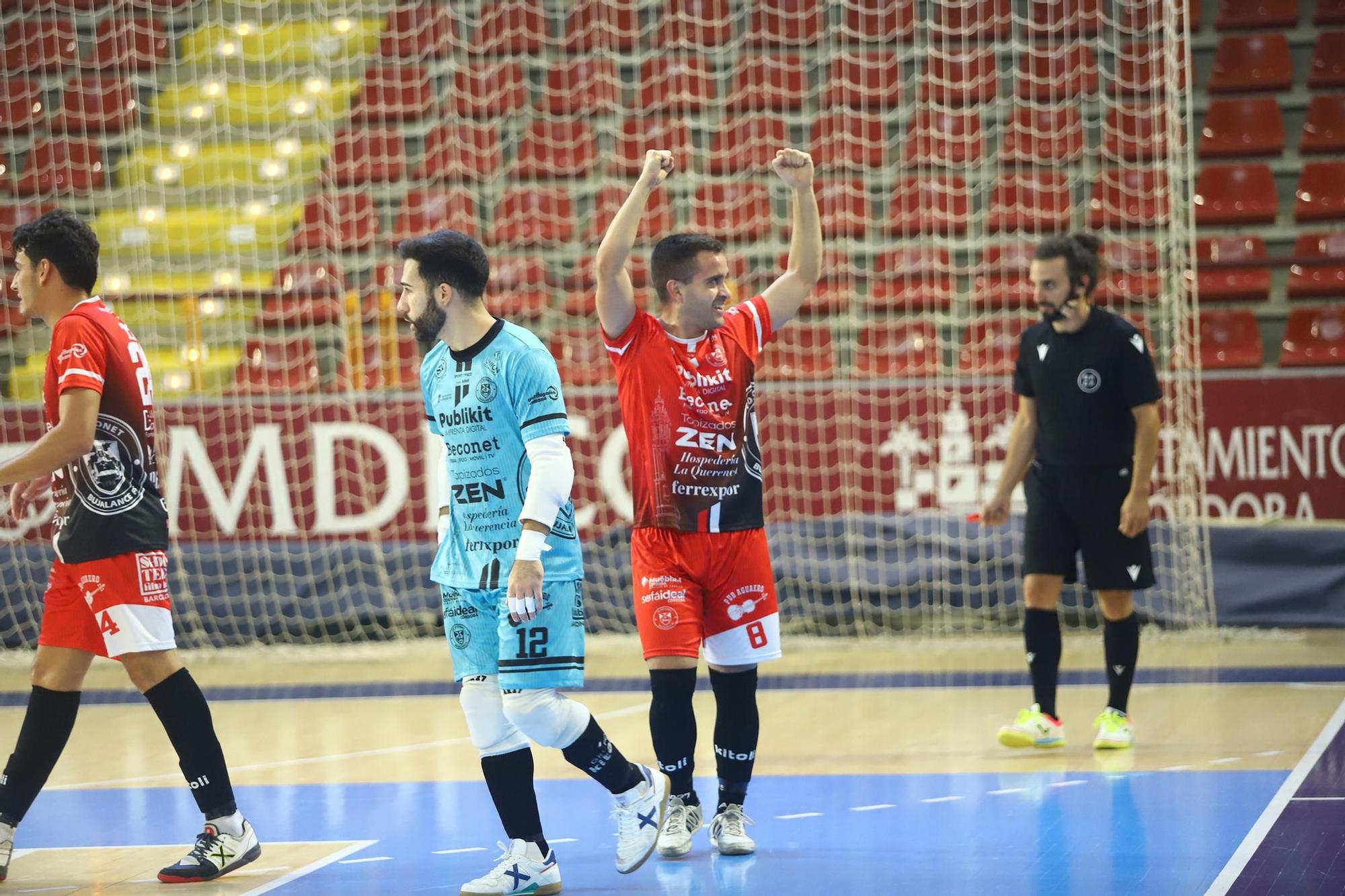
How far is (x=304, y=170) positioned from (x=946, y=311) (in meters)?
4.98

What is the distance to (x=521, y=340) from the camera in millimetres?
4008

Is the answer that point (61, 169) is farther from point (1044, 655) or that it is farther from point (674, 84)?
point (1044, 655)

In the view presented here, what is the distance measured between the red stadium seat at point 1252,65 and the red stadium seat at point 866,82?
7.20 ft

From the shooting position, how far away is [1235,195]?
1101 centimetres

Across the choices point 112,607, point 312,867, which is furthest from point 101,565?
point 312,867

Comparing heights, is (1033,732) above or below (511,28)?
below

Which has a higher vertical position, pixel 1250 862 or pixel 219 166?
pixel 219 166

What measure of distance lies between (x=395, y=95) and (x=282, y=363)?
2443 mm

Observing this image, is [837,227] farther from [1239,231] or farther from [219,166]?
[219,166]

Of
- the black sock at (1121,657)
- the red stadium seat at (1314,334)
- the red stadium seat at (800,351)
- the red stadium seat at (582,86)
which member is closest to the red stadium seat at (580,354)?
the red stadium seat at (800,351)

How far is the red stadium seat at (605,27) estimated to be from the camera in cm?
1188

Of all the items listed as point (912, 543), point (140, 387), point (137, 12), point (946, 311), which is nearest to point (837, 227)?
point (946, 311)

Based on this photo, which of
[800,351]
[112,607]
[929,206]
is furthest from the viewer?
[929,206]

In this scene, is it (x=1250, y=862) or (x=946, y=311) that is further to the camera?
(x=946, y=311)
